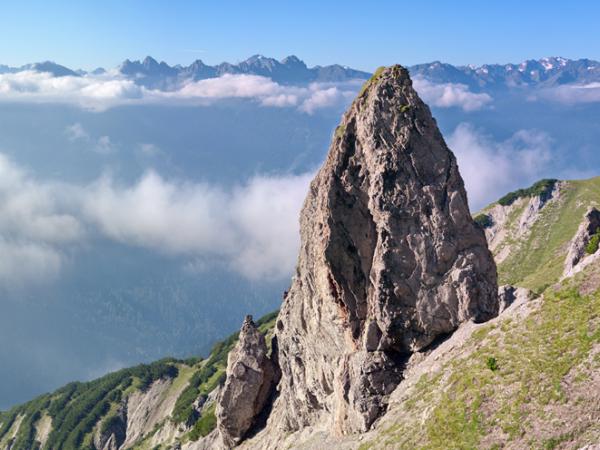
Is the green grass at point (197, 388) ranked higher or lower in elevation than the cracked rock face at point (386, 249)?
higher

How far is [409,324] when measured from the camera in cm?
4994

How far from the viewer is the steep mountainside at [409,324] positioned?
3606 cm

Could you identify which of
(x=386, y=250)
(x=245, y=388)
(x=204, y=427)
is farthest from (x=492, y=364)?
(x=204, y=427)

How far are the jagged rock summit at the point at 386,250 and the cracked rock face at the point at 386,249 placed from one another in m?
0.09

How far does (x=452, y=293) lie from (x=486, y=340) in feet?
19.2

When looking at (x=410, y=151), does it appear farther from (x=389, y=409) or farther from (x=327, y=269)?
(x=389, y=409)

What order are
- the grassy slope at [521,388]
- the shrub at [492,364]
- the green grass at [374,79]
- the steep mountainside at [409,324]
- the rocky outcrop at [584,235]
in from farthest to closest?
the rocky outcrop at [584,235], the green grass at [374,79], the shrub at [492,364], the steep mountainside at [409,324], the grassy slope at [521,388]

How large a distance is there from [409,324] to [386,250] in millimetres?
6682

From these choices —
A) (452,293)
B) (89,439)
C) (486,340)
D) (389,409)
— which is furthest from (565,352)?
(89,439)

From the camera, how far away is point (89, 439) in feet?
634

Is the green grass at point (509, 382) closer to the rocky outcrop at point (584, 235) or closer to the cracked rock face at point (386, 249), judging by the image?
the cracked rock face at point (386, 249)

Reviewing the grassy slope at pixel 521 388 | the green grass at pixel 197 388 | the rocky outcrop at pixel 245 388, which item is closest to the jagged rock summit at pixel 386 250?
the grassy slope at pixel 521 388

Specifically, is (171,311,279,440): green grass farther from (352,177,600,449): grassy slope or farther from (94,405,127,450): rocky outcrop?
(352,177,600,449): grassy slope

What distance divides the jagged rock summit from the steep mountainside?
12cm
